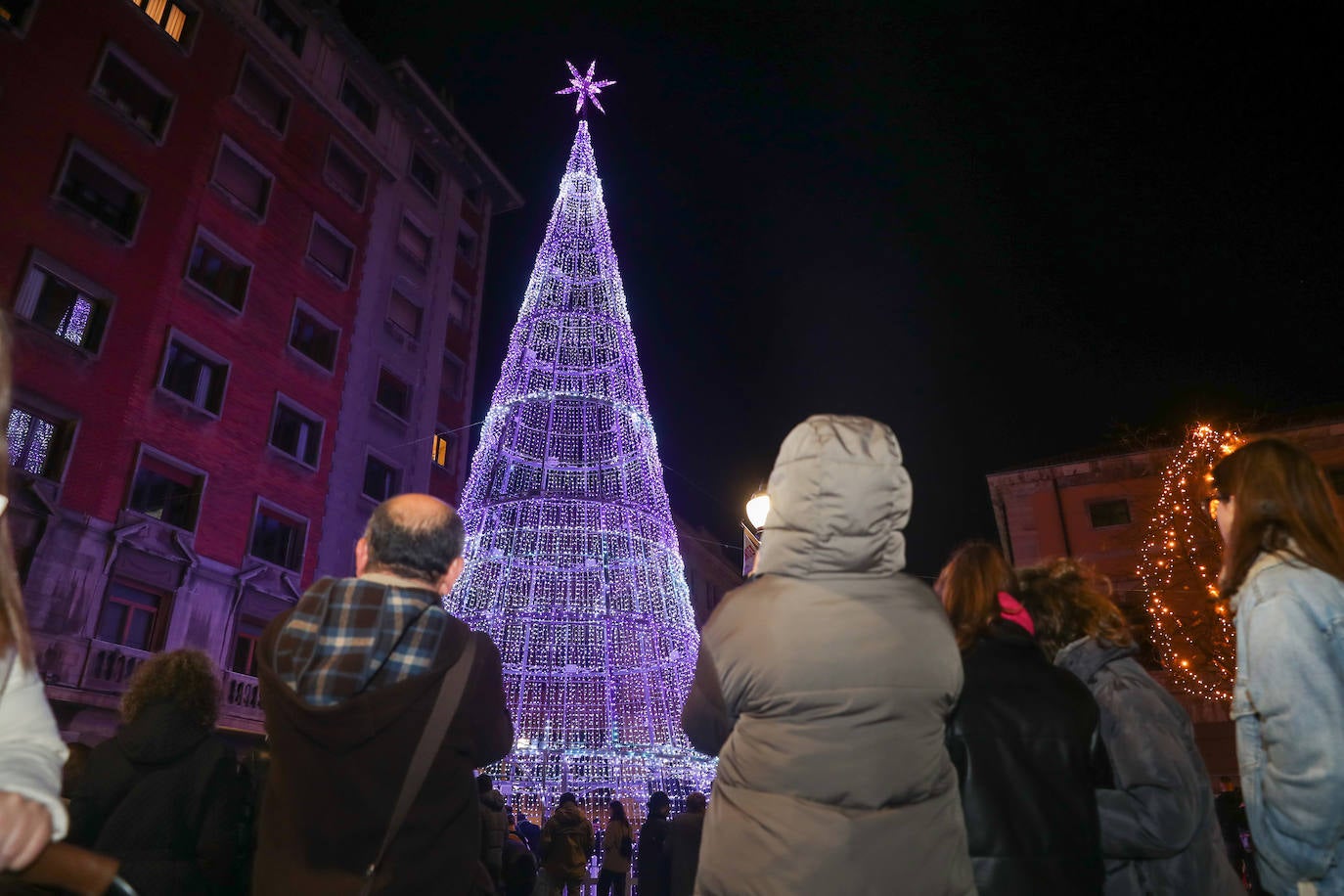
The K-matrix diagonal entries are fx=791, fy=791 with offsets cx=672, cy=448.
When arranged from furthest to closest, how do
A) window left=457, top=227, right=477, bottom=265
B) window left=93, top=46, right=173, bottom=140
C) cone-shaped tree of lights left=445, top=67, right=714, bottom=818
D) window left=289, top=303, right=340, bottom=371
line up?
window left=457, top=227, right=477, bottom=265
window left=289, top=303, right=340, bottom=371
window left=93, top=46, right=173, bottom=140
cone-shaped tree of lights left=445, top=67, right=714, bottom=818

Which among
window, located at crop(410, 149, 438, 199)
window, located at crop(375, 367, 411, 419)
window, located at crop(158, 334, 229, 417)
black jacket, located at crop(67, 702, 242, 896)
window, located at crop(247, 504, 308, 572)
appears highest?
window, located at crop(410, 149, 438, 199)

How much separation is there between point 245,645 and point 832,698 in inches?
728

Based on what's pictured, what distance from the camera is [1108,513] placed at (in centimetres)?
3005

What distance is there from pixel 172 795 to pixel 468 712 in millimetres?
1560

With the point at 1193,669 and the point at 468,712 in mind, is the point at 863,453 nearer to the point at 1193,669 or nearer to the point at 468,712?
the point at 468,712

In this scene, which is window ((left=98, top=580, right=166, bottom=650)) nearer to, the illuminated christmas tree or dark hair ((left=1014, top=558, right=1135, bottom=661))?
dark hair ((left=1014, top=558, right=1135, bottom=661))

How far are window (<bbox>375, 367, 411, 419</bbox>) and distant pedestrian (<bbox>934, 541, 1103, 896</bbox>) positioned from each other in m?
21.4

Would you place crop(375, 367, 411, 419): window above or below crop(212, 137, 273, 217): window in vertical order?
below

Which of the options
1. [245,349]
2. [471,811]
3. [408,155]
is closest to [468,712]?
[471,811]

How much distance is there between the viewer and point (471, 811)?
8.34ft

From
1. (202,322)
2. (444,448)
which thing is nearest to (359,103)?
(202,322)

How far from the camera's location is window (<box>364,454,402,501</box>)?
21.0 meters

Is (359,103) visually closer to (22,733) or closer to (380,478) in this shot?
(380,478)

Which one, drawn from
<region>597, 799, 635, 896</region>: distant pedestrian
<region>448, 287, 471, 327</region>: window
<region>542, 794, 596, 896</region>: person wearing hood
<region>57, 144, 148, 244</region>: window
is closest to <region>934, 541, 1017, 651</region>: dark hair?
<region>542, 794, 596, 896</region>: person wearing hood
